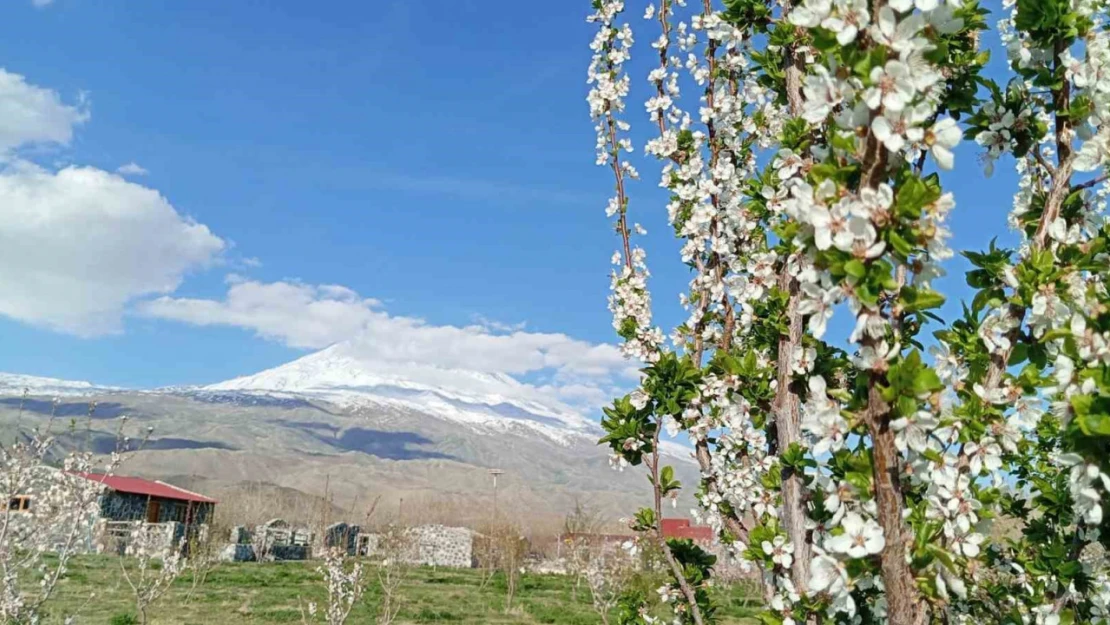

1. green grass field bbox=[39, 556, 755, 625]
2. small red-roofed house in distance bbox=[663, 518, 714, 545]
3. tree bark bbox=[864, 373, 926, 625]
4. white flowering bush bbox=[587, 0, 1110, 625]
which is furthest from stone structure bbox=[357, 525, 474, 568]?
tree bark bbox=[864, 373, 926, 625]

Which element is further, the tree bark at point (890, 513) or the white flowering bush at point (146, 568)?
the white flowering bush at point (146, 568)

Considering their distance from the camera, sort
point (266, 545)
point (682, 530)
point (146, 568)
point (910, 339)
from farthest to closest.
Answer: point (266, 545)
point (682, 530)
point (146, 568)
point (910, 339)

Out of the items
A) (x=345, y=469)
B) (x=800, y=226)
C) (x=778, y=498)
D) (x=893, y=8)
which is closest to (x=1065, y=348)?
(x=800, y=226)

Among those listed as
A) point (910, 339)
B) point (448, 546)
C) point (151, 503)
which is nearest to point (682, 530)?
point (448, 546)

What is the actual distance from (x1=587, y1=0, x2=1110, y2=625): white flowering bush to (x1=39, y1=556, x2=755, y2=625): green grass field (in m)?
13.7

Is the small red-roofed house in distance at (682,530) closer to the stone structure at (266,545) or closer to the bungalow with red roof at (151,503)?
the stone structure at (266,545)

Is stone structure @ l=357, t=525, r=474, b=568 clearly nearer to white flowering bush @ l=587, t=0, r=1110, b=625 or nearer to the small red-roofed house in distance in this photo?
the small red-roofed house in distance

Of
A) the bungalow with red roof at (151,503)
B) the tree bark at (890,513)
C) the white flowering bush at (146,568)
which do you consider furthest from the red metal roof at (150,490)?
the tree bark at (890,513)

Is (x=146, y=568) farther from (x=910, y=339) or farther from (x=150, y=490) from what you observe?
(x=150, y=490)

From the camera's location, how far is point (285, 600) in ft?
65.7

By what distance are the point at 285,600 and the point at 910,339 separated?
68.7 feet

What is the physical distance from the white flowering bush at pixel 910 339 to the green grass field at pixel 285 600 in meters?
13.7

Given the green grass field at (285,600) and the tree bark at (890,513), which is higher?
the tree bark at (890,513)

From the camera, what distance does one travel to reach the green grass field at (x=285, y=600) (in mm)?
16578
